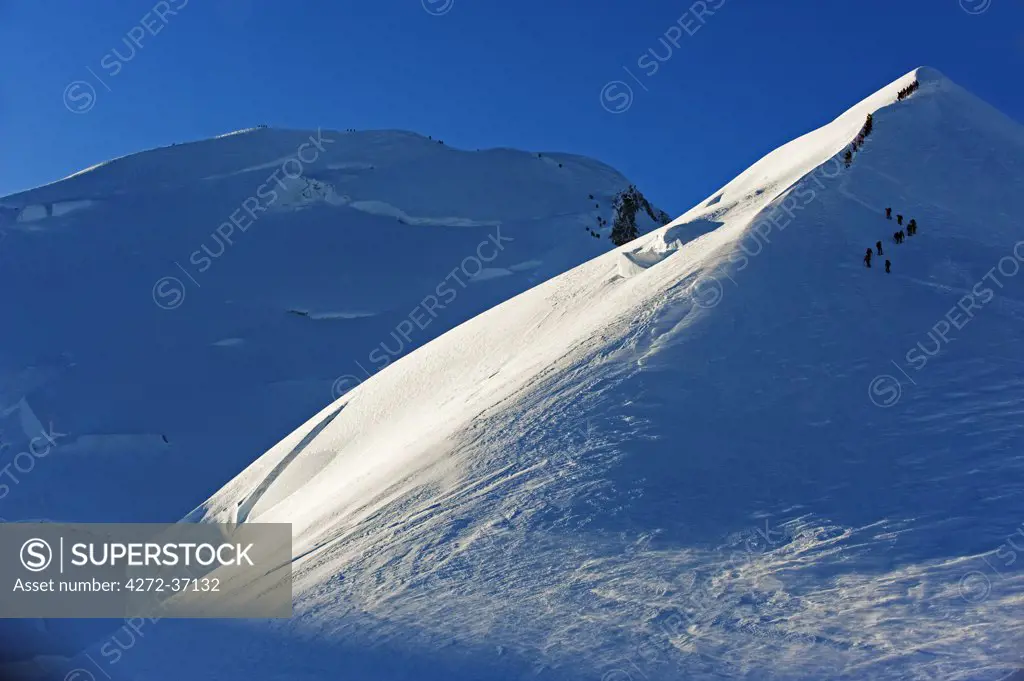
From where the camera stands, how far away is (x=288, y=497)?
15492 millimetres

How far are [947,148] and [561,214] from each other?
25784 mm

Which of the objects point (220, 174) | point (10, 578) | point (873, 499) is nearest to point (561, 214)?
point (220, 174)

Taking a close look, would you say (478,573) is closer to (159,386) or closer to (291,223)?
(159,386)

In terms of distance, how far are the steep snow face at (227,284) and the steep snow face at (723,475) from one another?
12.8 metres

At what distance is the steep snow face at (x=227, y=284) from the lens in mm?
27297

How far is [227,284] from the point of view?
3600cm

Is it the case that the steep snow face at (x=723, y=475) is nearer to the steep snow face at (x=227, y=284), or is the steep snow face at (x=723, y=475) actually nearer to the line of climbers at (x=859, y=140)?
the line of climbers at (x=859, y=140)

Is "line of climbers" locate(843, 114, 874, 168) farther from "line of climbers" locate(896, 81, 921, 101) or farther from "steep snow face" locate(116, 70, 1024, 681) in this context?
"line of climbers" locate(896, 81, 921, 101)

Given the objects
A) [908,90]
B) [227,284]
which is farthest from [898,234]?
[227,284]

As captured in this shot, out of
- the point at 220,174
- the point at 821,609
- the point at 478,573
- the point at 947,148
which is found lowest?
the point at 821,609

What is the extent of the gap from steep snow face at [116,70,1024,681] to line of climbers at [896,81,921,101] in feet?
6.01

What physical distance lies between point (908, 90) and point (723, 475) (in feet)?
40.5

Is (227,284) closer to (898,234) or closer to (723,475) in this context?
(898,234)

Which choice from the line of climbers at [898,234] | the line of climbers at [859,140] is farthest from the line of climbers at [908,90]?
the line of climbers at [898,234]
